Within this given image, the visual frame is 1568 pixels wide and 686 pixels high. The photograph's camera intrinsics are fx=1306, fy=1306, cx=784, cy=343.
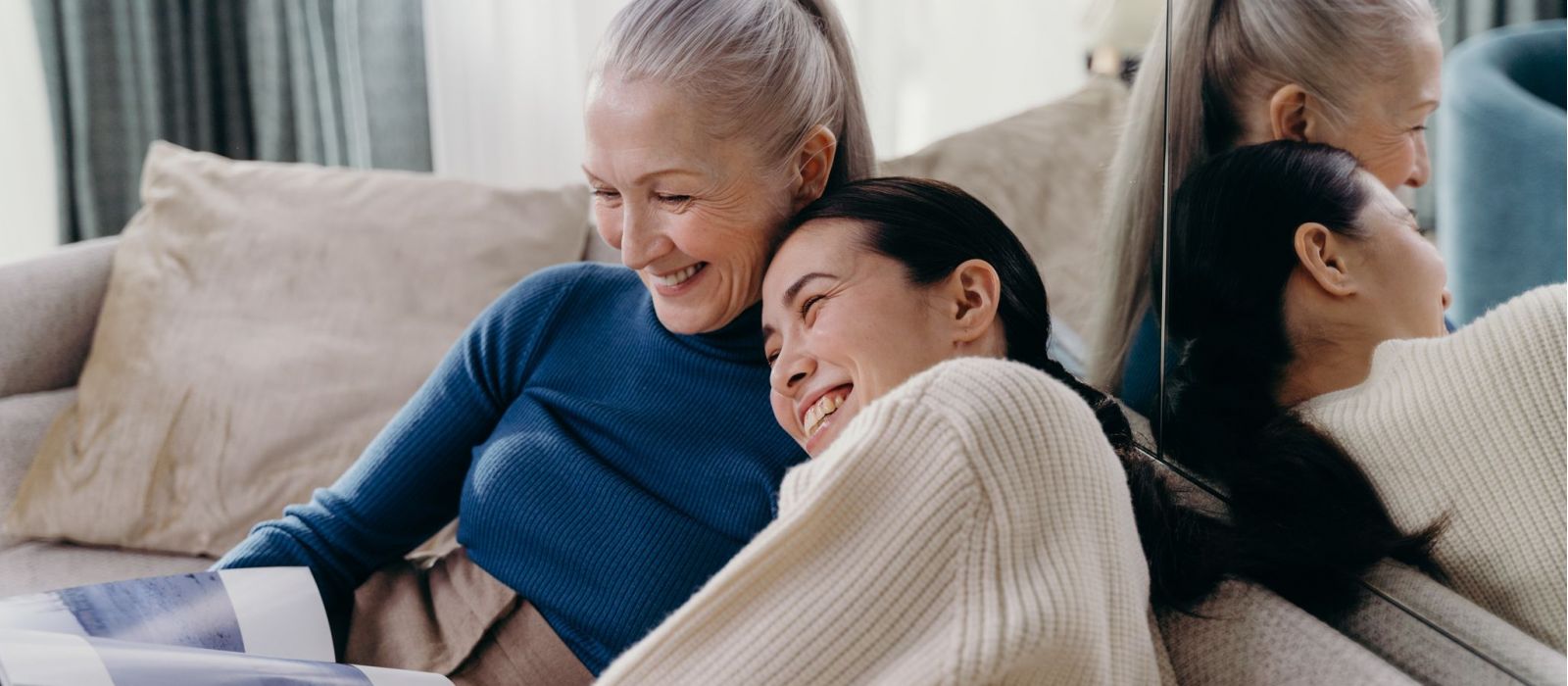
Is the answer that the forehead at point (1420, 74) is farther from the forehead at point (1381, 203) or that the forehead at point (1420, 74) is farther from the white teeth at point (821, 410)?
the white teeth at point (821, 410)

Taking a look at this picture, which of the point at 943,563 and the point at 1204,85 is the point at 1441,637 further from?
the point at 1204,85

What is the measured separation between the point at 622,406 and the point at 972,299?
0.38 m

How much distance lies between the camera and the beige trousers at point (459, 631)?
118 centimetres

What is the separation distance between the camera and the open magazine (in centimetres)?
88

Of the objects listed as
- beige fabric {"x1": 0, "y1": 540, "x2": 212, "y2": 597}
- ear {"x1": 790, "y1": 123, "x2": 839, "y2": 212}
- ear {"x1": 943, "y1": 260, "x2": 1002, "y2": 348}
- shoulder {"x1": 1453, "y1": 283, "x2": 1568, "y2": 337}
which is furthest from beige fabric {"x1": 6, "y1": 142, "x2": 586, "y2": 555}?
shoulder {"x1": 1453, "y1": 283, "x2": 1568, "y2": 337}

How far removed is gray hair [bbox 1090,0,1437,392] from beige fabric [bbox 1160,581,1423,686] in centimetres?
25

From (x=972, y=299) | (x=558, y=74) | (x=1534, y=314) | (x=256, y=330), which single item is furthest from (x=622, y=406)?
(x=558, y=74)

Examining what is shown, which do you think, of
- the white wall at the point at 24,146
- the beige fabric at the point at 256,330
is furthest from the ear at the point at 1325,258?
Result: the white wall at the point at 24,146

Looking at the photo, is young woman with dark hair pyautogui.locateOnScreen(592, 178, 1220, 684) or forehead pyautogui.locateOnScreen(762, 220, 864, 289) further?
forehead pyautogui.locateOnScreen(762, 220, 864, 289)

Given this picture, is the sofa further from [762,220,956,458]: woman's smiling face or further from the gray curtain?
the gray curtain

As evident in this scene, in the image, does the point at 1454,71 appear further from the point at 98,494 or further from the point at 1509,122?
the point at 98,494

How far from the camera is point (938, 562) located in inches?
27.4

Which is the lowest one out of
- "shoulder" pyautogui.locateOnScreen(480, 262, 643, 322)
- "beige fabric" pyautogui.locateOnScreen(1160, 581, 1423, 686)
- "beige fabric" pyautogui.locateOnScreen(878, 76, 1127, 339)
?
"beige fabric" pyautogui.locateOnScreen(1160, 581, 1423, 686)

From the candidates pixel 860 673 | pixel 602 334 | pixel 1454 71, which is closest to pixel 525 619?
pixel 602 334
